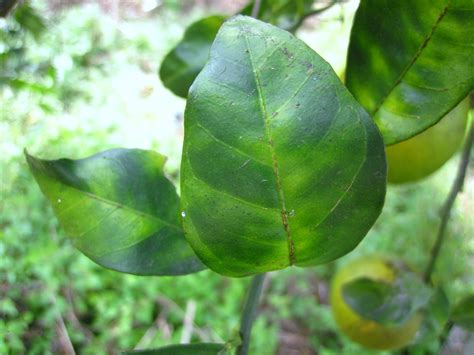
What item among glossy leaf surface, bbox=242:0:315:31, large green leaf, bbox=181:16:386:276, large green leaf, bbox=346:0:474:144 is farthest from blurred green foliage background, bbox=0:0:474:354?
large green leaf, bbox=181:16:386:276

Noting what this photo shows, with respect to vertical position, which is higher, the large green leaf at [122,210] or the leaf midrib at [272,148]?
the leaf midrib at [272,148]

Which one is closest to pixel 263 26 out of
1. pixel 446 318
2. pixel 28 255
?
pixel 446 318

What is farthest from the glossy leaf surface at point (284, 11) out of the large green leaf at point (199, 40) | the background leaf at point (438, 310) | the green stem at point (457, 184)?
the background leaf at point (438, 310)

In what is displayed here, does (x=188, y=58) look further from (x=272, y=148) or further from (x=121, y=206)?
(x=272, y=148)

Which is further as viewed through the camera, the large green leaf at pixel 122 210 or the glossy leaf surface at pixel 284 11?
the glossy leaf surface at pixel 284 11

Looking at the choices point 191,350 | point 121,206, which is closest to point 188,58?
point 121,206

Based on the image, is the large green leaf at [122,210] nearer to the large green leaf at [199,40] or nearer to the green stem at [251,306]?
the green stem at [251,306]
